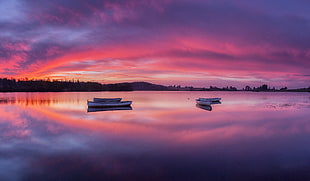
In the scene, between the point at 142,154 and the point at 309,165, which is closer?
the point at 309,165

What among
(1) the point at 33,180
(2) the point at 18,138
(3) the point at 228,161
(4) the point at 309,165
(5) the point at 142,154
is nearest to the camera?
(1) the point at 33,180

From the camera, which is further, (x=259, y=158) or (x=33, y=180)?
(x=259, y=158)

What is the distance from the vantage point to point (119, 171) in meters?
6.95

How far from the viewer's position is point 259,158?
8.46 metres

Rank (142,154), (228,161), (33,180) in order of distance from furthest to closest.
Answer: (142,154) → (228,161) → (33,180)

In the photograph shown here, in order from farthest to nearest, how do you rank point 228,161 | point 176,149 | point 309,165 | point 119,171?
1. point 176,149
2. point 228,161
3. point 309,165
4. point 119,171

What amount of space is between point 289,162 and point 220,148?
9.51 feet

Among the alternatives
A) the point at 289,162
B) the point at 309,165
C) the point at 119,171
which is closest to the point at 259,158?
the point at 289,162

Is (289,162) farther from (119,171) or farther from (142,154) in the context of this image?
(119,171)

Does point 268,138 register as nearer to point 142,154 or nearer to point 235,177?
point 235,177

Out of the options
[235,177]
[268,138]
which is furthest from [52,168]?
[268,138]

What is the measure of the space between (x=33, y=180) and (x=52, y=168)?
906mm

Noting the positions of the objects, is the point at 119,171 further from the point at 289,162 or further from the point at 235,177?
the point at 289,162

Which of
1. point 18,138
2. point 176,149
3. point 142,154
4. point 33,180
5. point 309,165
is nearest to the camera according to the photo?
point 33,180
